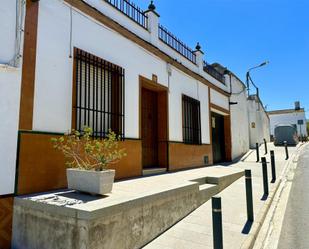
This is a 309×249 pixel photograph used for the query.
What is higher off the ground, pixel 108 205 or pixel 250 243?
pixel 108 205

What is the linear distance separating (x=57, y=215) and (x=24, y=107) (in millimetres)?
2011

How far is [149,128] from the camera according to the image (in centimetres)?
875

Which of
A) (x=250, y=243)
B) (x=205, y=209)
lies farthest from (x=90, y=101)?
(x=250, y=243)

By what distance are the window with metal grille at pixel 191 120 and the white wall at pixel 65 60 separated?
2500 mm

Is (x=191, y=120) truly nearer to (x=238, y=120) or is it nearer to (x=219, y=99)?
(x=219, y=99)

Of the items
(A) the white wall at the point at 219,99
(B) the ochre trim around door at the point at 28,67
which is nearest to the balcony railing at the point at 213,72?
(A) the white wall at the point at 219,99

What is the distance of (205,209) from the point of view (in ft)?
19.3

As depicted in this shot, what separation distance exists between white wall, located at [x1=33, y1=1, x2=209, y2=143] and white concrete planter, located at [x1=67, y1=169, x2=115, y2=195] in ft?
3.88

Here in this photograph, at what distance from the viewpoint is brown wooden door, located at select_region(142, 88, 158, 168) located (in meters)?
8.50

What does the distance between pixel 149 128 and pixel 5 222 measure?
5345mm

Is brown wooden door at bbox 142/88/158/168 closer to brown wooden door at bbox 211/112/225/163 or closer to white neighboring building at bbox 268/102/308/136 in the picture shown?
brown wooden door at bbox 211/112/225/163

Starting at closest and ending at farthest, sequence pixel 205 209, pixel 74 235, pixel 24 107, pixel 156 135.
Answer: pixel 74 235
pixel 24 107
pixel 205 209
pixel 156 135

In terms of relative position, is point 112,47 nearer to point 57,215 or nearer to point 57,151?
point 57,151

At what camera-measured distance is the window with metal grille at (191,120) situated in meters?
10.2
